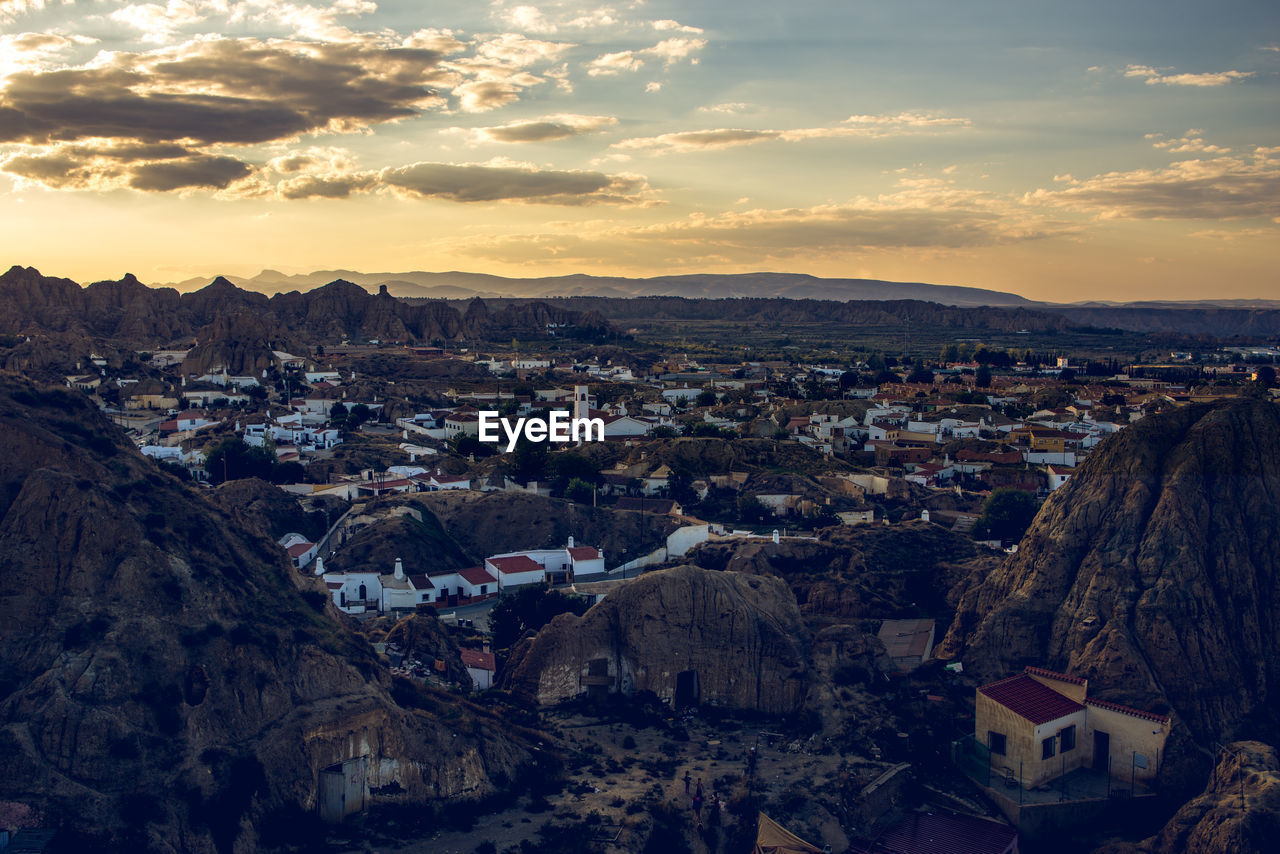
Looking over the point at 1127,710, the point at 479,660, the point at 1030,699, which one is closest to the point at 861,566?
the point at 1030,699

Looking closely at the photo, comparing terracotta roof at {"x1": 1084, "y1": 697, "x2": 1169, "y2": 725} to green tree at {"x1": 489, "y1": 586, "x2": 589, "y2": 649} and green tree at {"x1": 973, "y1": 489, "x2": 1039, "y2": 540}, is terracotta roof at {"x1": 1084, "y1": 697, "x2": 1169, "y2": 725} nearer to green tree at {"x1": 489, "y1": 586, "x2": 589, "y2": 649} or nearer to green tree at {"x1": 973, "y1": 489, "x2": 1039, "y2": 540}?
green tree at {"x1": 489, "y1": 586, "x2": 589, "y2": 649}

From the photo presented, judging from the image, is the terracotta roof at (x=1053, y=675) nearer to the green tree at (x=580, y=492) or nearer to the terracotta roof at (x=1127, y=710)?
the terracotta roof at (x=1127, y=710)

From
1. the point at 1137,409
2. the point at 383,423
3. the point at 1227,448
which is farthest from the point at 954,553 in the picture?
the point at 383,423

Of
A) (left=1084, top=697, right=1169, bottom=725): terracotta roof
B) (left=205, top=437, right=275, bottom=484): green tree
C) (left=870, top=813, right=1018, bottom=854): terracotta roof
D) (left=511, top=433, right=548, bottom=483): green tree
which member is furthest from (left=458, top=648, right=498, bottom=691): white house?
(left=205, top=437, right=275, bottom=484): green tree

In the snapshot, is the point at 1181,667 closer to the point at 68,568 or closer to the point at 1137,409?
the point at 68,568

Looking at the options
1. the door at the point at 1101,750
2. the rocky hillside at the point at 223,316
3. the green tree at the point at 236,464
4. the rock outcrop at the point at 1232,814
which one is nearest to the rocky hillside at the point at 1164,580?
the door at the point at 1101,750
